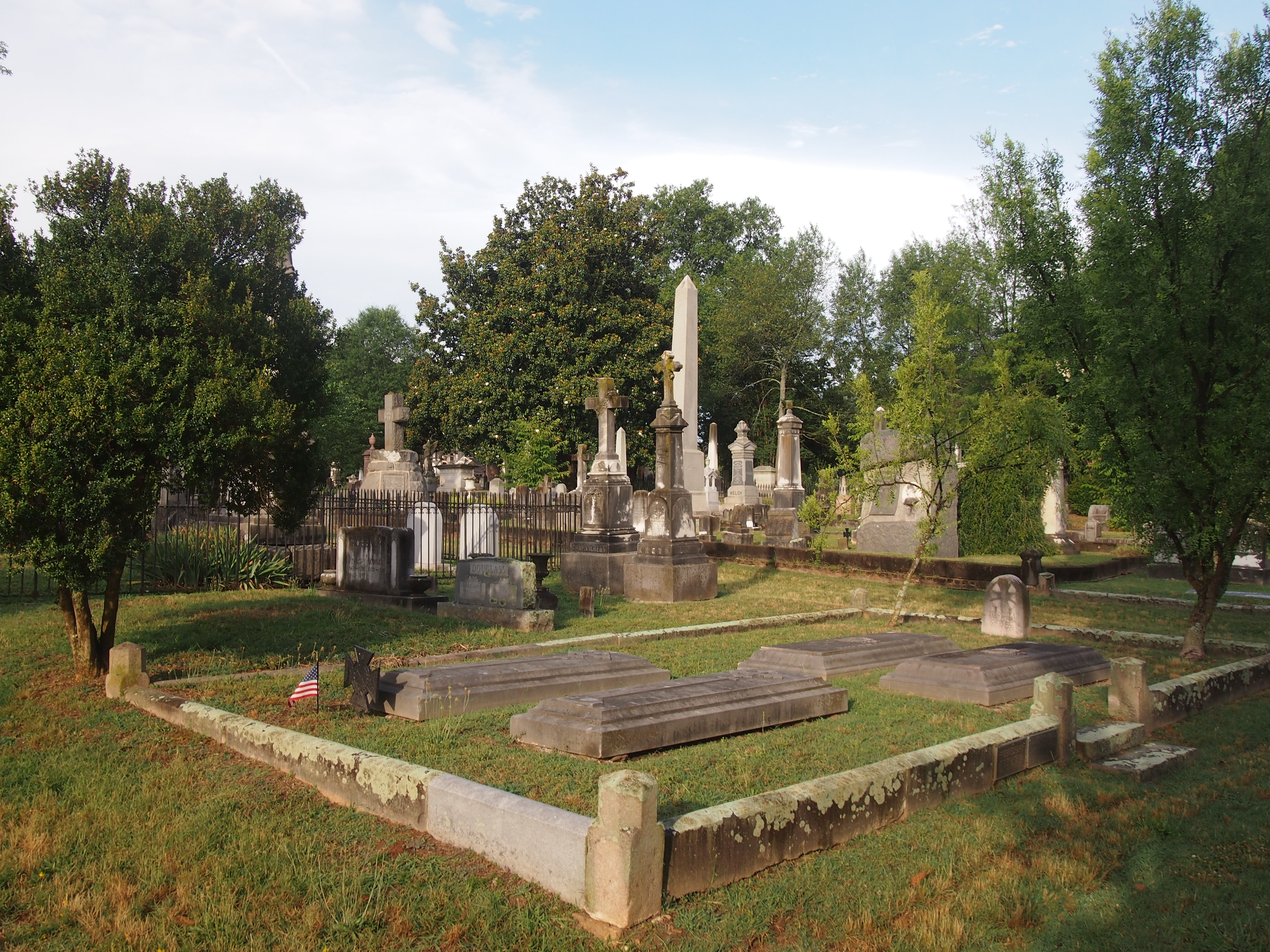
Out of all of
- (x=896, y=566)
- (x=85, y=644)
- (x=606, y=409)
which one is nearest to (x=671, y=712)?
(x=85, y=644)

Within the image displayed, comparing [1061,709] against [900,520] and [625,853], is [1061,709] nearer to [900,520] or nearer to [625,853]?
[625,853]

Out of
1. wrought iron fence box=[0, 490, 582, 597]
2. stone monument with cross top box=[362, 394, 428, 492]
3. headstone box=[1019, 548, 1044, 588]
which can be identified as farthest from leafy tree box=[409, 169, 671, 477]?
headstone box=[1019, 548, 1044, 588]

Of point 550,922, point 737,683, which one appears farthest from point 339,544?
point 550,922

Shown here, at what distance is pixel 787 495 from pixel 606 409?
8.21 m

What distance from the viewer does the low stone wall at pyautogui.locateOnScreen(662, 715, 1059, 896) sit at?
405 cm

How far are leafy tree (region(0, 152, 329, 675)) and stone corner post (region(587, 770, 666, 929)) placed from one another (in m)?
5.35

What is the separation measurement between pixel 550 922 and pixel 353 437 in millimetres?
54641

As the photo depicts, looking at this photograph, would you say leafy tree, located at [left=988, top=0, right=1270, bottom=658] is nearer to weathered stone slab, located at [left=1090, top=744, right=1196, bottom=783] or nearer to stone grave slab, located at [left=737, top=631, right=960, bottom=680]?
stone grave slab, located at [left=737, top=631, right=960, bottom=680]

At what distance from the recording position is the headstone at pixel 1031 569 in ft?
52.5

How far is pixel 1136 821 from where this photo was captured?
17.2 ft

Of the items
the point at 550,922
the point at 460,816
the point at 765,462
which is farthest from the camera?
the point at 765,462

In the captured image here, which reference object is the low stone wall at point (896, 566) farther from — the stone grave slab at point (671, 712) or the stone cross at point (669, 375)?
the stone grave slab at point (671, 712)

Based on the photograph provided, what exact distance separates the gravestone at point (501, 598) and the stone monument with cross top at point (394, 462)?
44.9 ft

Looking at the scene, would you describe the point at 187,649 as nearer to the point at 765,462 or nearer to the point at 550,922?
the point at 550,922
